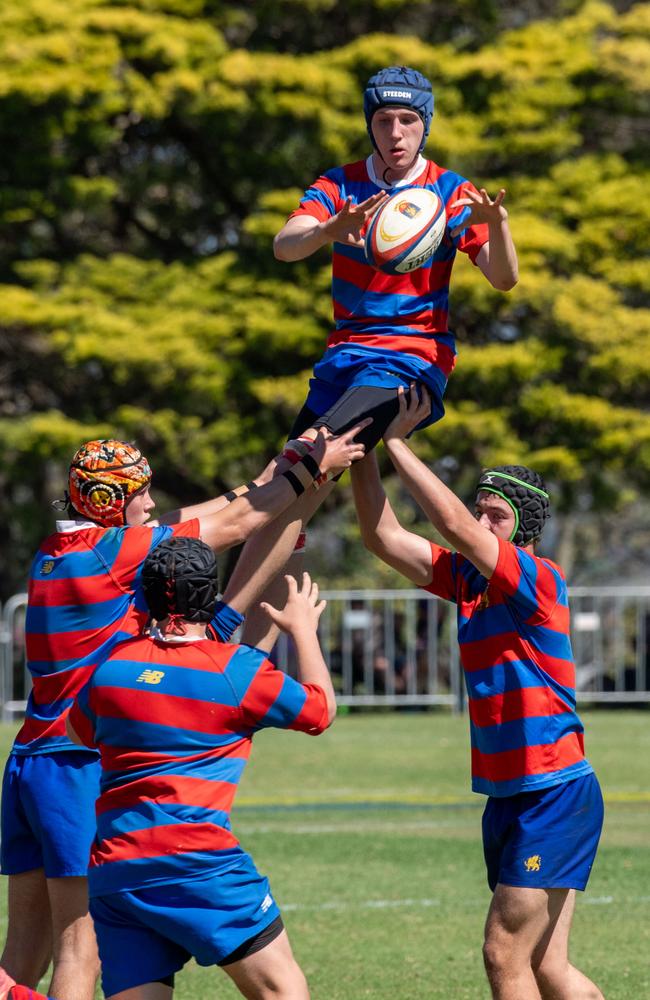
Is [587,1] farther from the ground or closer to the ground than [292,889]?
farther from the ground

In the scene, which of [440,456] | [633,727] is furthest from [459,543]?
[440,456]

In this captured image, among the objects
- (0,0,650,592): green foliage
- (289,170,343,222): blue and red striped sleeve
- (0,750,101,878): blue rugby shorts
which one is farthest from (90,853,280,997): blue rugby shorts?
(0,0,650,592): green foliage

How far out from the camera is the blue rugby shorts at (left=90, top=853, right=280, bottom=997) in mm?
5039

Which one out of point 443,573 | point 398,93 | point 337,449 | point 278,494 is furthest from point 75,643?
point 398,93

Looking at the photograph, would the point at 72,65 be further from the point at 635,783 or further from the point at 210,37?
the point at 635,783

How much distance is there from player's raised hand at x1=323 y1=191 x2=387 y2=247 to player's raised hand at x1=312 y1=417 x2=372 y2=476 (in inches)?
29.5

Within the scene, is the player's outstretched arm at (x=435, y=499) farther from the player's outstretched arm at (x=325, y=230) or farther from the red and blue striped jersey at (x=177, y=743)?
the red and blue striped jersey at (x=177, y=743)

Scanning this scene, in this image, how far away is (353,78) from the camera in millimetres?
24547

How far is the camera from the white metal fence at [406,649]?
70.5 ft

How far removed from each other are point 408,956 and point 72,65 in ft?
58.8

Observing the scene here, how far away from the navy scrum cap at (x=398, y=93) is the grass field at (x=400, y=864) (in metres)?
4.09

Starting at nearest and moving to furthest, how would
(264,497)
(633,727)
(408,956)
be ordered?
1. (264,497)
2. (408,956)
3. (633,727)

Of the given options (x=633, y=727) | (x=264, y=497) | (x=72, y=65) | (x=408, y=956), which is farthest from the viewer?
(x=72, y=65)

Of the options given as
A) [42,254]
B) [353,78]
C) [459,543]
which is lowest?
[459,543]
